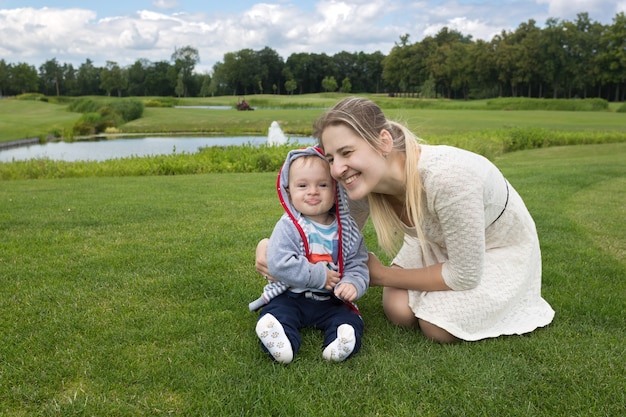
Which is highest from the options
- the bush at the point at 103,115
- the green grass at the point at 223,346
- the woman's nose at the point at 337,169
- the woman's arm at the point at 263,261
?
the bush at the point at 103,115

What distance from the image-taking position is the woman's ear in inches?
101

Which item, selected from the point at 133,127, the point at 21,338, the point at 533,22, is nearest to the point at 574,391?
the point at 21,338

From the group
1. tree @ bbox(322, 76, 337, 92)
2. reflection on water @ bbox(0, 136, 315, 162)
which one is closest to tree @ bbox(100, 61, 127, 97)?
tree @ bbox(322, 76, 337, 92)

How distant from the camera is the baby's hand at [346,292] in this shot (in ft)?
8.94

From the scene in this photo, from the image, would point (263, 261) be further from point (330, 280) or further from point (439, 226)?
point (439, 226)

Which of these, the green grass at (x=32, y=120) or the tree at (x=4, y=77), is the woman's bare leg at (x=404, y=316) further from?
the tree at (x=4, y=77)

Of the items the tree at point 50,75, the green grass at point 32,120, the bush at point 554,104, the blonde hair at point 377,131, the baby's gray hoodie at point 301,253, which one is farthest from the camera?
the tree at point 50,75

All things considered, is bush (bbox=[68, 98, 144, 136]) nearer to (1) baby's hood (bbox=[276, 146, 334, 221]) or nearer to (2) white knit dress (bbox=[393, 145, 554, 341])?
(1) baby's hood (bbox=[276, 146, 334, 221])

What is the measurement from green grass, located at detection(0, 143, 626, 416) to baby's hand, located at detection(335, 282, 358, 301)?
0.29 metres

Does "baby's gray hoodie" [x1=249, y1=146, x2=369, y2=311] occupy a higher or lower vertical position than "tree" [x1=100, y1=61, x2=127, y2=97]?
lower

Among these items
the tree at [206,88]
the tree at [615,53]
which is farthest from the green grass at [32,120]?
the tree at [615,53]

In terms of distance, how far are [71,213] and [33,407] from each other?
14.5ft

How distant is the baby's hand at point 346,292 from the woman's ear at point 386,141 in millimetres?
705

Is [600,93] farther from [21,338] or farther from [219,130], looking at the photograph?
[21,338]
